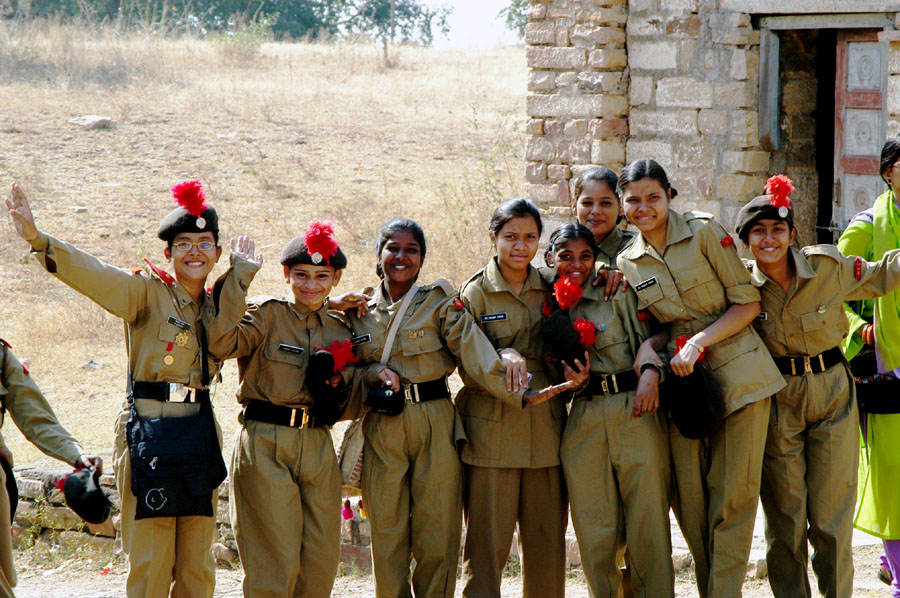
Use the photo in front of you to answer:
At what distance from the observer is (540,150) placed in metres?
7.61

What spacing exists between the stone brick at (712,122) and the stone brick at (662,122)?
4 cm

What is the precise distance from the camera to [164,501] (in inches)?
149

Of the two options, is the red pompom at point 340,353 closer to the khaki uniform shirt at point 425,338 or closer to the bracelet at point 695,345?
the khaki uniform shirt at point 425,338

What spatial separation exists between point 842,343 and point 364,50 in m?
16.5

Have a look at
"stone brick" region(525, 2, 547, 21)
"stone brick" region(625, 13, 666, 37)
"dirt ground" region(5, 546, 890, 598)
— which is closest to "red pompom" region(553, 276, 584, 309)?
"dirt ground" region(5, 546, 890, 598)

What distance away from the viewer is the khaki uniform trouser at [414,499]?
164 inches

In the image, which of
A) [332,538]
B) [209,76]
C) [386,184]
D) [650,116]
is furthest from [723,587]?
[209,76]

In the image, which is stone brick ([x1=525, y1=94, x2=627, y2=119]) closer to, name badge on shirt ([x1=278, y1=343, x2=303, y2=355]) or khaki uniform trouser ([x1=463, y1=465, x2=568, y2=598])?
khaki uniform trouser ([x1=463, y1=465, x2=568, y2=598])

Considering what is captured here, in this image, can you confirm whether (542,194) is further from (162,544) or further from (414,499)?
(162,544)

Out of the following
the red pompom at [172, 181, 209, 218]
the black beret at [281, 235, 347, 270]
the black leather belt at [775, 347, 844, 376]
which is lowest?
the black leather belt at [775, 347, 844, 376]

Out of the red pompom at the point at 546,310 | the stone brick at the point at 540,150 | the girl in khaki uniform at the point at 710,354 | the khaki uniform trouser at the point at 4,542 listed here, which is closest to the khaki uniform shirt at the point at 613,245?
the girl in khaki uniform at the point at 710,354

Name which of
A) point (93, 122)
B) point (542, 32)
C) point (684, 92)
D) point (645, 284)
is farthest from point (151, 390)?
point (93, 122)

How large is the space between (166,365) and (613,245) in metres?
1.95

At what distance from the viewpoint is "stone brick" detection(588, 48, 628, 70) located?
721cm
